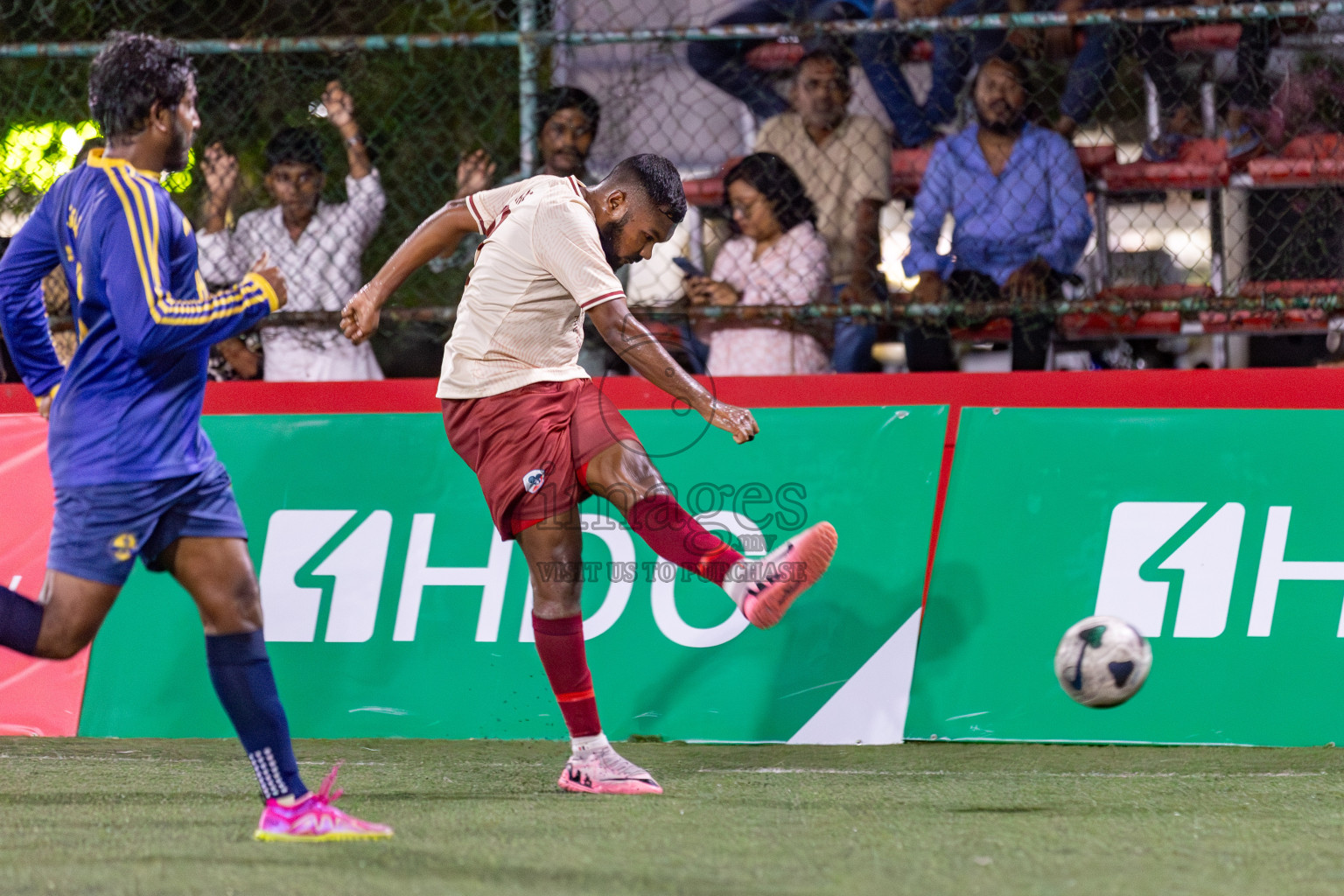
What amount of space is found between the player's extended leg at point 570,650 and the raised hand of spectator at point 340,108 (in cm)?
285

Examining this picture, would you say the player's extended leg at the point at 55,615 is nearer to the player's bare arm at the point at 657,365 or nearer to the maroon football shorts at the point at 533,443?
the maroon football shorts at the point at 533,443

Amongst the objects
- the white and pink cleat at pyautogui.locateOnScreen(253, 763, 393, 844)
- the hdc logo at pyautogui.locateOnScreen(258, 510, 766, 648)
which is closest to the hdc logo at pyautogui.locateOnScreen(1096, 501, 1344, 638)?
the hdc logo at pyautogui.locateOnScreen(258, 510, 766, 648)

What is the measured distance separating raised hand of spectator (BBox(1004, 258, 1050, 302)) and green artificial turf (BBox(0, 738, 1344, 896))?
1.99m

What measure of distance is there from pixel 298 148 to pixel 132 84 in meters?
3.21

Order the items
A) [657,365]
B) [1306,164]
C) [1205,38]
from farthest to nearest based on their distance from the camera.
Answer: [1205,38], [1306,164], [657,365]

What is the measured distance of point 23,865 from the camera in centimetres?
289

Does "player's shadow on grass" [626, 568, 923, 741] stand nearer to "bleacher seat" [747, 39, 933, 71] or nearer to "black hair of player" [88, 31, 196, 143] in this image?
"bleacher seat" [747, 39, 933, 71]

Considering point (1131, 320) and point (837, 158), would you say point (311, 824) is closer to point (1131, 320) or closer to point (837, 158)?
point (837, 158)

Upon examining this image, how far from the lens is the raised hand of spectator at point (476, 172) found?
6203mm

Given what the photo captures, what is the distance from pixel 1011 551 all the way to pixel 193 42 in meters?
3.99

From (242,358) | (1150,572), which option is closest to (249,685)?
(1150,572)

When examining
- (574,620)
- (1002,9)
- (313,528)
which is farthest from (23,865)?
(1002,9)

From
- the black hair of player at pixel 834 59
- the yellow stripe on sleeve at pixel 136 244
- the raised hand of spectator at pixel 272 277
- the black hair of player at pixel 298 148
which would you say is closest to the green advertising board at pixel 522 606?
the black hair of player at pixel 298 148

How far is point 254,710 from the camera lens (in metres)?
3.24
